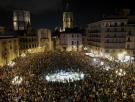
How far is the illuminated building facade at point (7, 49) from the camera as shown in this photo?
65.8m

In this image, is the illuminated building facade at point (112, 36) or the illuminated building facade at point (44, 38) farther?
the illuminated building facade at point (44, 38)

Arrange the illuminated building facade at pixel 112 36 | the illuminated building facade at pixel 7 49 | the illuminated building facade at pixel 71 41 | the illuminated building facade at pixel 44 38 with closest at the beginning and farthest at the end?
the illuminated building facade at pixel 7 49 < the illuminated building facade at pixel 112 36 < the illuminated building facade at pixel 71 41 < the illuminated building facade at pixel 44 38

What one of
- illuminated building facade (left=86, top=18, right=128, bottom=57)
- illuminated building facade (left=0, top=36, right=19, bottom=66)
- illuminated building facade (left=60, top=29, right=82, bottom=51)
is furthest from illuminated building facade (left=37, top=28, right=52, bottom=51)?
illuminated building facade (left=86, top=18, right=128, bottom=57)

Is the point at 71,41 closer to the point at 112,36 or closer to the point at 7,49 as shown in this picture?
the point at 112,36

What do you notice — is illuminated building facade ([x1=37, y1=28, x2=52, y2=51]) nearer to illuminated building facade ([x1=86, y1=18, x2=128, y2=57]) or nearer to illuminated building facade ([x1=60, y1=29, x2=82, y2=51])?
illuminated building facade ([x1=60, y1=29, x2=82, y2=51])

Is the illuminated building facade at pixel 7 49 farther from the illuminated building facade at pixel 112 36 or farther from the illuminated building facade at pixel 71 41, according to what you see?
the illuminated building facade at pixel 71 41

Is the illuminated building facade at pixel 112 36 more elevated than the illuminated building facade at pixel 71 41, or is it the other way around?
the illuminated building facade at pixel 112 36

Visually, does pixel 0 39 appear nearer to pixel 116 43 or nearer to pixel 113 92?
pixel 116 43

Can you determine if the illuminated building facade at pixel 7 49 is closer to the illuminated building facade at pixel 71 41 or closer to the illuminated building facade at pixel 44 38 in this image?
the illuminated building facade at pixel 44 38

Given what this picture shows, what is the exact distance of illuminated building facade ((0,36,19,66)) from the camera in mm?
65762

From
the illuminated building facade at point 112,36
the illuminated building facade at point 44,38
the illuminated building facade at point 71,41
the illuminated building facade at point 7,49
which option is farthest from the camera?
the illuminated building facade at point 44,38

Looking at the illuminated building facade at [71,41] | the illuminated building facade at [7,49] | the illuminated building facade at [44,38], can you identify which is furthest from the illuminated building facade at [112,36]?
the illuminated building facade at [44,38]

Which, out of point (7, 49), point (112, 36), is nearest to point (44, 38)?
point (7, 49)

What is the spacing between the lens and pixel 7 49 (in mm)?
70688
